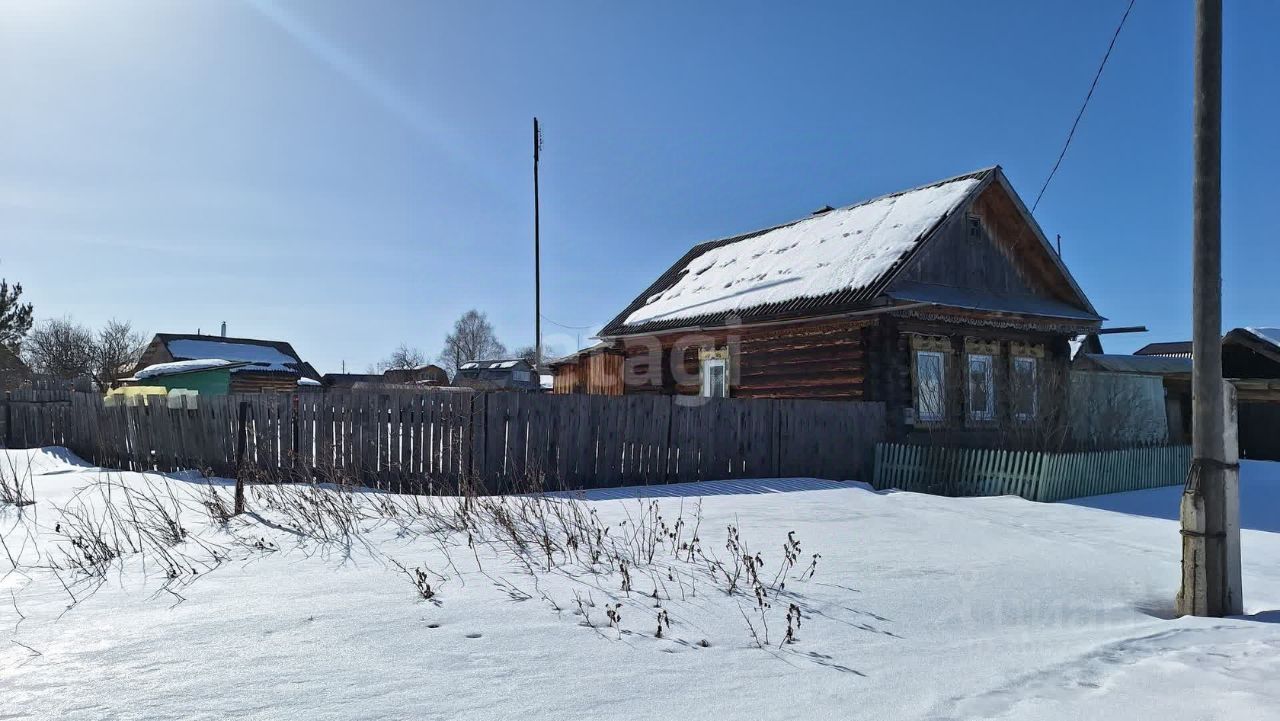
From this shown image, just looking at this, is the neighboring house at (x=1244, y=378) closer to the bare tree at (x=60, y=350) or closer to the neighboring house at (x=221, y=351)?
the neighboring house at (x=221, y=351)

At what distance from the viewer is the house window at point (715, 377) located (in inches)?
696

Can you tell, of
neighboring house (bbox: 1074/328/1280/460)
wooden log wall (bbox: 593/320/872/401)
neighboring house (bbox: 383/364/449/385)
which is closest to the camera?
wooden log wall (bbox: 593/320/872/401)

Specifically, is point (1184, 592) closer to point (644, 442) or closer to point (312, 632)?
point (312, 632)

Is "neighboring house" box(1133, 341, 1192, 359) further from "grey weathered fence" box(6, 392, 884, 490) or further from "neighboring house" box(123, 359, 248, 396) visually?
"neighboring house" box(123, 359, 248, 396)

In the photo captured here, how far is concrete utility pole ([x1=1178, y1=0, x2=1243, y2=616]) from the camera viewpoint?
→ 509 cm

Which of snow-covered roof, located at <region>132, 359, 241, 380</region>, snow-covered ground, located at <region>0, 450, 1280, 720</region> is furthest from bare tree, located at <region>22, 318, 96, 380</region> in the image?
snow-covered ground, located at <region>0, 450, 1280, 720</region>

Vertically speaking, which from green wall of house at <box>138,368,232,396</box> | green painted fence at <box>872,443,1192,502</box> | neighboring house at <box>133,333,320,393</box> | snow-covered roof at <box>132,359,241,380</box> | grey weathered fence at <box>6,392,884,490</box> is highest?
neighboring house at <box>133,333,320,393</box>

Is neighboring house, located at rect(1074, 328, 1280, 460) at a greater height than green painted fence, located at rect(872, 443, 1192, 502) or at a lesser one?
greater

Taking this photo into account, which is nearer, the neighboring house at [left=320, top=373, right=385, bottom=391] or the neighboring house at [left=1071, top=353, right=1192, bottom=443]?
the neighboring house at [left=1071, top=353, right=1192, bottom=443]

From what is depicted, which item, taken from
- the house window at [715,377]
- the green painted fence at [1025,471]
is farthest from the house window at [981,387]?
the house window at [715,377]

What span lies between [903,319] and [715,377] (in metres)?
4.71

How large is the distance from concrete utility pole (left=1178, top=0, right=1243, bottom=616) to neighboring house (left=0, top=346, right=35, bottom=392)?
42760mm

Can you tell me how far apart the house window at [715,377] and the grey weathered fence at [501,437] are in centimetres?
450

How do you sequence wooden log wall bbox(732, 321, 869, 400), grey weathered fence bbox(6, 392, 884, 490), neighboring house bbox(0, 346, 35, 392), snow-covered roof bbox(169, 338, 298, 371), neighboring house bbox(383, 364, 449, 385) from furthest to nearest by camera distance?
neighboring house bbox(383, 364, 449, 385) → snow-covered roof bbox(169, 338, 298, 371) → neighboring house bbox(0, 346, 35, 392) → wooden log wall bbox(732, 321, 869, 400) → grey weathered fence bbox(6, 392, 884, 490)
